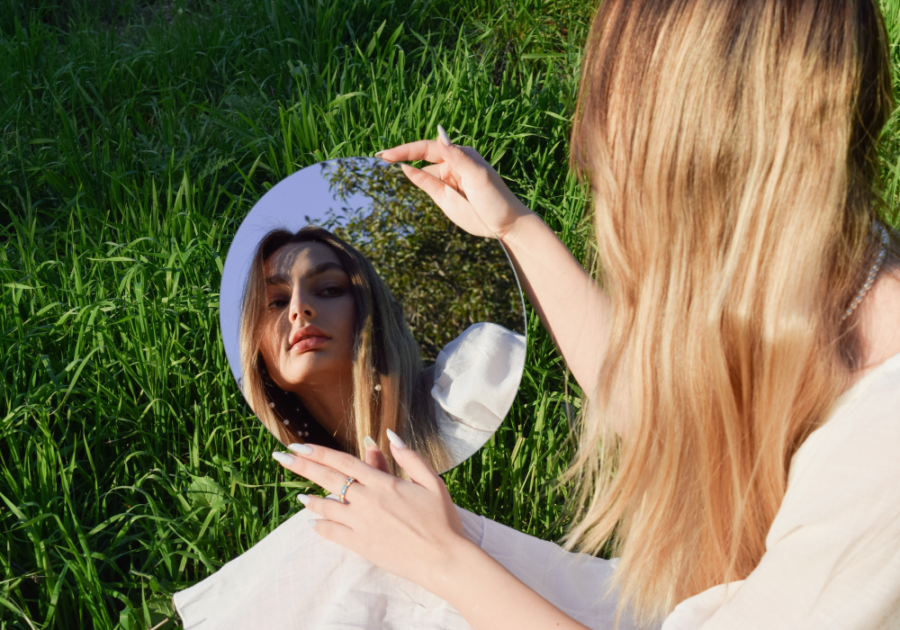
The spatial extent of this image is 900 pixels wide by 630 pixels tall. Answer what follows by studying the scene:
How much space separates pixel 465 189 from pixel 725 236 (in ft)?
2.05

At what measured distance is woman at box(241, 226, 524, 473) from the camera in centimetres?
134

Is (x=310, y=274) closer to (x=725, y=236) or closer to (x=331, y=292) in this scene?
(x=331, y=292)

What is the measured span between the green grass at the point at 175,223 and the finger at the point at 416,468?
561mm

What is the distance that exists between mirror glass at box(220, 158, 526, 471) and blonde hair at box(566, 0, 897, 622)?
0.35 metres

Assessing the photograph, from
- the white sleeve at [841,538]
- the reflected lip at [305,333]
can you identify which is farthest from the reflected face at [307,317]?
the white sleeve at [841,538]

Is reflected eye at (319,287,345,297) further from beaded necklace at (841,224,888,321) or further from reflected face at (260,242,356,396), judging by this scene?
beaded necklace at (841,224,888,321)

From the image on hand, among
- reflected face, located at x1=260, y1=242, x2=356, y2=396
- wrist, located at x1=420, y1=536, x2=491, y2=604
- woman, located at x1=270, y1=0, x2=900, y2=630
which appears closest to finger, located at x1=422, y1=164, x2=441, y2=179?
reflected face, located at x1=260, y1=242, x2=356, y2=396

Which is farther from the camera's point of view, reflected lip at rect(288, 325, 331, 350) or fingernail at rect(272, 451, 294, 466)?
reflected lip at rect(288, 325, 331, 350)

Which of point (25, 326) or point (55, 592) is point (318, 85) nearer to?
point (25, 326)

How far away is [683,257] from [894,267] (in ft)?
0.99

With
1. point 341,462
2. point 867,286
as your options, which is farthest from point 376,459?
point 867,286

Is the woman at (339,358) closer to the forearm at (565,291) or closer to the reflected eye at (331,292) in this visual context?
the reflected eye at (331,292)

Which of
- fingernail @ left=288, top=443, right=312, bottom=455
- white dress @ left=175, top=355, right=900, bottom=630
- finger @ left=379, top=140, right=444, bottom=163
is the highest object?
finger @ left=379, top=140, right=444, bottom=163

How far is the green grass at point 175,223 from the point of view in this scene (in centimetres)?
160
